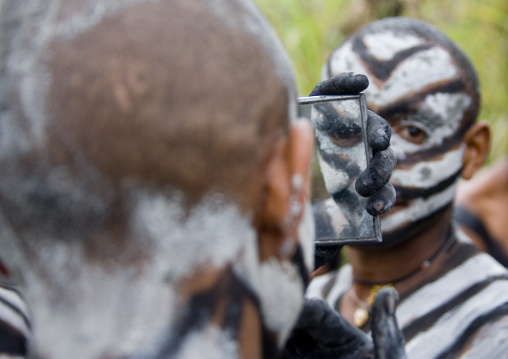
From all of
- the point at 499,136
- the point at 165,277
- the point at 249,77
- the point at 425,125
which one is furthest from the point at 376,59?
the point at 499,136

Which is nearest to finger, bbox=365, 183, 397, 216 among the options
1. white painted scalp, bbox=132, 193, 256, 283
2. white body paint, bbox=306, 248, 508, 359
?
white body paint, bbox=306, 248, 508, 359

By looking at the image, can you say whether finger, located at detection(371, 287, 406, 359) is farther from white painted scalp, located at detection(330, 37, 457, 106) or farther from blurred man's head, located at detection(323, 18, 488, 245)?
white painted scalp, located at detection(330, 37, 457, 106)

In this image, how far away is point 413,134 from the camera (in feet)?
7.65

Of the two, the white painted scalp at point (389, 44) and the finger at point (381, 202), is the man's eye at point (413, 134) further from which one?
the finger at point (381, 202)

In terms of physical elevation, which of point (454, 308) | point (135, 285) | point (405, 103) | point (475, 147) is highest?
point (135, 285)

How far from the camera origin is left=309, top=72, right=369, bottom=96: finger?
1546 millimetres

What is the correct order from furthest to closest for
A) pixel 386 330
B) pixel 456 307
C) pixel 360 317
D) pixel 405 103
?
pixel 360 317 → pixel 405 103 → pixel 456 307 → pixel 386 330

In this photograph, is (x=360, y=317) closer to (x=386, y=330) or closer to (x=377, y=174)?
(x=377, y=174)

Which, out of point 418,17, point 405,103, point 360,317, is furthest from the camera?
point 418,17

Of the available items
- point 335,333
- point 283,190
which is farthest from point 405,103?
point 283,190

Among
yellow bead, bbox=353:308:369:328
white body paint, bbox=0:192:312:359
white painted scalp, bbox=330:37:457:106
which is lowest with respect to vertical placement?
yellow bead, bbox=353:308:369:328

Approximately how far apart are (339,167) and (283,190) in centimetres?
67

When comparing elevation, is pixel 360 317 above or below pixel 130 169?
below

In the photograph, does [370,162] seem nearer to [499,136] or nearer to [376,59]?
[376,59]
